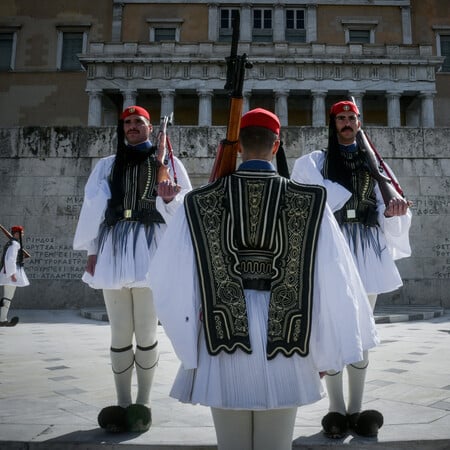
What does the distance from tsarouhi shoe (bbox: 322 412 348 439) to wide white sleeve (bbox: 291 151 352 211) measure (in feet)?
4.55

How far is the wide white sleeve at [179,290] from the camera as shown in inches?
83.0

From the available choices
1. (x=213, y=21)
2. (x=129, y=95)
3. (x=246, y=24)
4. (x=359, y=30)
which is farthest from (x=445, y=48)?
(x=129, y=95)

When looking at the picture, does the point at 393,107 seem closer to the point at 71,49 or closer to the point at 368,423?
the point at 71,49

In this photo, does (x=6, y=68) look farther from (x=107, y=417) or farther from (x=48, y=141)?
(x=107, y=417)

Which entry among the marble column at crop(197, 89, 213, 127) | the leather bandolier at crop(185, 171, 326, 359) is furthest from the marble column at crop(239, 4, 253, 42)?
the leather bandolier at crop(185, 171, 326, 359)

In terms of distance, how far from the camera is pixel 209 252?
2217mm

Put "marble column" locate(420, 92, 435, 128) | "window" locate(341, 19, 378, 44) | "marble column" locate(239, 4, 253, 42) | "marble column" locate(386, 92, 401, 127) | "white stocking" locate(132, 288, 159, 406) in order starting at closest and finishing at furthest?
1. "white stocking" locate(132, 288, 159, 406)
2. "marble column" locate(386, 92, 401, 127)
3. "marble column" locate(420, 92, 435, 128)
4. "marble column" locate(239, 4, 253, 42)
5. "window" locate(341, 19, 378, 44)

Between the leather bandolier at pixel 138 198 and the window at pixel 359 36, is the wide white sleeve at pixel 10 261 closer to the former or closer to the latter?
the leather bandolier at pixel 138 198

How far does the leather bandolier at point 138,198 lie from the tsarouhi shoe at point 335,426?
180 centimetres

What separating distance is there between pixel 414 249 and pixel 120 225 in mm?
11737

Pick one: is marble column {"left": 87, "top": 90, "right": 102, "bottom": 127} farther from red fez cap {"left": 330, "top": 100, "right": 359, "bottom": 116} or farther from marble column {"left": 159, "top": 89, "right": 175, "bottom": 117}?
red fez cap {"left": 330, "top": 100, "right": 359, "bottom": 116}

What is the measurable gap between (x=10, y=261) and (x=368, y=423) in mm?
9393

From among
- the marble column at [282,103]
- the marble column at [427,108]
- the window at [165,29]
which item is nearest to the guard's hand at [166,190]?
the marble column at [282,103]

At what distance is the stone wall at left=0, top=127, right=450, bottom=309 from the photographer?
13430mm
